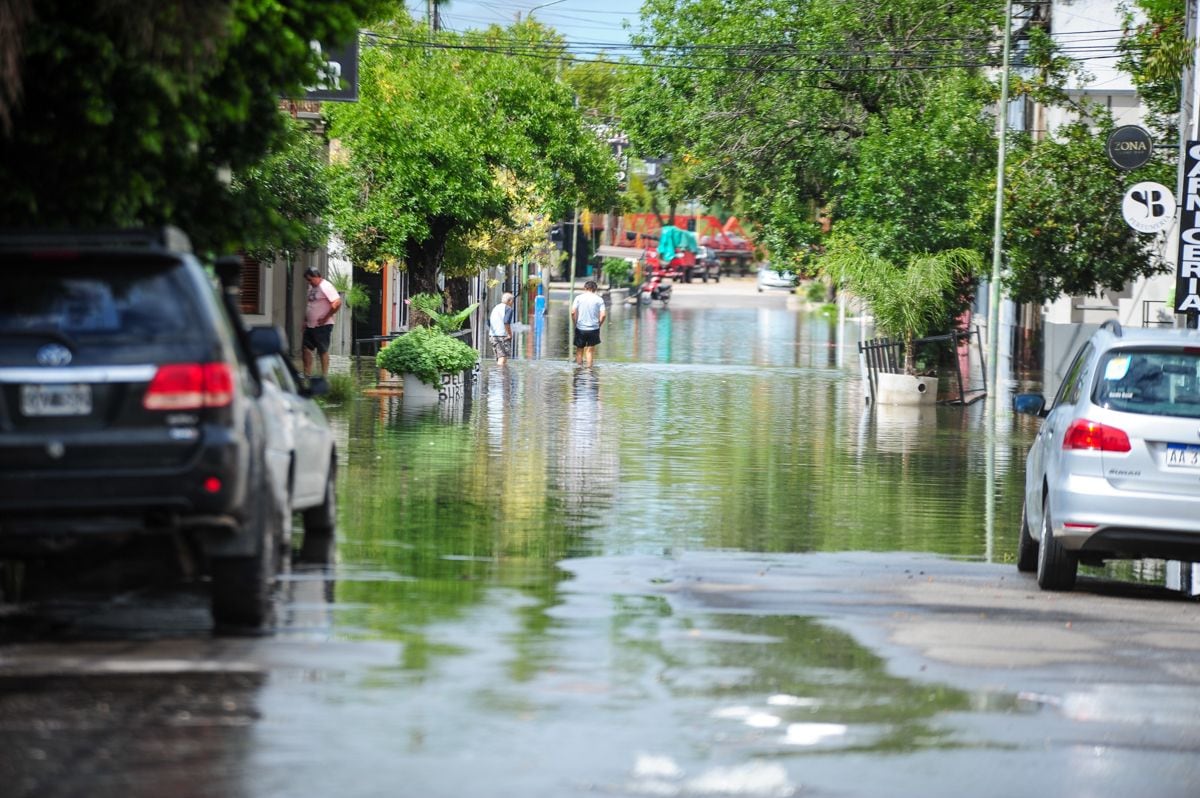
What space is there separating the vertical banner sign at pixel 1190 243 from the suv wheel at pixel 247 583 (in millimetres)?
11795

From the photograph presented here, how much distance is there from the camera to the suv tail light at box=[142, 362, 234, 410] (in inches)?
325

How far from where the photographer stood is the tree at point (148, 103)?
9750 millimetres

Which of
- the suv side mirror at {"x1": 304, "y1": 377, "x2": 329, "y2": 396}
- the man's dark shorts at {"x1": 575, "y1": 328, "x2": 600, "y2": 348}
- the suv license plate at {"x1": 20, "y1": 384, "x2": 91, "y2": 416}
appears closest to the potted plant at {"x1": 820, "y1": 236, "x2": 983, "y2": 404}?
the man's dark shorts at {"x1": 575, "y1": 328, "x2": 600, "y2": 348}

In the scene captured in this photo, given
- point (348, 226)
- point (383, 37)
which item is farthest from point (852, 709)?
point (383, 37)

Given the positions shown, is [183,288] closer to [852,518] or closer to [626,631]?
[626,631]

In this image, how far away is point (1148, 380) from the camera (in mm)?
11844

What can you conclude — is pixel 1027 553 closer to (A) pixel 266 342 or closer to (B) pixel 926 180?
(A) pixel 266 342

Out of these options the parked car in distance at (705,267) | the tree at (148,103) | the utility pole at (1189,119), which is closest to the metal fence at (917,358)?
the utility pole at (1189,119)

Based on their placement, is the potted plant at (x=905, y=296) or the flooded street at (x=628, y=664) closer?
the flooded street at (x=628, y=664)

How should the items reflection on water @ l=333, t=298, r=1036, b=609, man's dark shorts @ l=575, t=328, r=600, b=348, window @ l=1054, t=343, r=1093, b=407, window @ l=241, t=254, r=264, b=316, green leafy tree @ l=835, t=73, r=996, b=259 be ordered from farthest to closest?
green leafy tree @ l=835, t=73, r=996, b=259 < man's dark shorts @ l=575, t=328, r=600, b=348 < window @ l=241, t=254, r=264, b=316 < reflection on water @ l=333, t=298, r=1036, b=609 < window @ l=1054, t=343, r=1093, b=407

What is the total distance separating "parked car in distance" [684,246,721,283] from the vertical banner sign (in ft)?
363

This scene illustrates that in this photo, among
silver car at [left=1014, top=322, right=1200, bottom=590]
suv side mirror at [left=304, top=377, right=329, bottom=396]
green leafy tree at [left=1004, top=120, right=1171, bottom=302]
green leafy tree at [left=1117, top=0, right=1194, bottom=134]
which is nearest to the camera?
silver car at [left=1014, top=322, right=1200, bottom=590]

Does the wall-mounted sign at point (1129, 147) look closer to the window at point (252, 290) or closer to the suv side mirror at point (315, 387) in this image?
the suv side mirror at point (315, 387)

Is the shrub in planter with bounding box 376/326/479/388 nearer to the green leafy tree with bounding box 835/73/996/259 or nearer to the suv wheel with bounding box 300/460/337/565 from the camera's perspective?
the green leafy tree with bounding box 835/73/996/259
